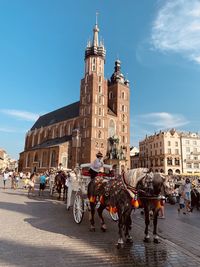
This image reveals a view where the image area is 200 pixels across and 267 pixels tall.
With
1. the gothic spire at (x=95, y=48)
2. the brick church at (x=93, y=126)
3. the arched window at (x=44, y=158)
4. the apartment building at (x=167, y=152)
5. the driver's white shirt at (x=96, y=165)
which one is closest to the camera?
the driver's white shirt at (x=96, y=165)

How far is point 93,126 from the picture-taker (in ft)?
194

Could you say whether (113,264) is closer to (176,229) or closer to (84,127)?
(176,229)

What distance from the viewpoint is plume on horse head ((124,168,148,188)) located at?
243 inches

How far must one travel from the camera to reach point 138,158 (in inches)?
3322

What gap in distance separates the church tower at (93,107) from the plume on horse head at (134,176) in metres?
50.3

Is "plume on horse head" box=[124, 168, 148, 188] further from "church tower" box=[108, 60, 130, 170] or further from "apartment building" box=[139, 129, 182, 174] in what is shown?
"apartment building" box=[139, 129, 182, 174]

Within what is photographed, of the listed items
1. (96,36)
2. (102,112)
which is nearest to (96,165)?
(102,112)

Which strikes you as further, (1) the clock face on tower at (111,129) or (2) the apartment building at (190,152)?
(2) the apartment building at (190,152)

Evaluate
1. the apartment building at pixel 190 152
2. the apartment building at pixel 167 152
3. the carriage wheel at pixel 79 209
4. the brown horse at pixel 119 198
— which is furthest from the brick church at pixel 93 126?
the brown horse at pixel 119 198

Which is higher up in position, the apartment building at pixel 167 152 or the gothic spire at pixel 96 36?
the gothic spire at pixel 96 36

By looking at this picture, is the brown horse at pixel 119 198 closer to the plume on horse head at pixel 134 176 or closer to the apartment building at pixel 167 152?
the plume on horse head at pixel 134 176

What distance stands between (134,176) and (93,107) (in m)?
54.6

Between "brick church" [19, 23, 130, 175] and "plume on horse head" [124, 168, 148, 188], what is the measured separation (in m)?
47.5

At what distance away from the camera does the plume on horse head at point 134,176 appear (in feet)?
20.3
